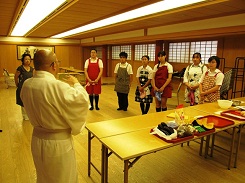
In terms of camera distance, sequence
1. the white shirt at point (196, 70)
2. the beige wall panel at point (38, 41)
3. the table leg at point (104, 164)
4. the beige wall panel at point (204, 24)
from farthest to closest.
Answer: the beige wall panel at point (38, 41)
the beige wall panel at point (204, 24)
the white shirt at point (196, 70)
the table leg at point (104, 164)

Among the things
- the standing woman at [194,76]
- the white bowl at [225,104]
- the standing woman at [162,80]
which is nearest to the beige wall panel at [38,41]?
the standing woman at [162,80]

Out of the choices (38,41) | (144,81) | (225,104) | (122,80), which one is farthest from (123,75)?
(38,41)

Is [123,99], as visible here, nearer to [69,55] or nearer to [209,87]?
[209,87]

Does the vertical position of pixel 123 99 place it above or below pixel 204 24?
below

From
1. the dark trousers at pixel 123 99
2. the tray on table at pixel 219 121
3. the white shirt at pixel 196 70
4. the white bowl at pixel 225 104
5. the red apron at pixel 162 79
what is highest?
the white shirt at pixel 196 70

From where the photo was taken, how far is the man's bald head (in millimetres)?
1313

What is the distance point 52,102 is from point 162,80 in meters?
2.63

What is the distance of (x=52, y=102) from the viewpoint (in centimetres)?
127

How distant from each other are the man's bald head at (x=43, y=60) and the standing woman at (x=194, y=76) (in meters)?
2.86

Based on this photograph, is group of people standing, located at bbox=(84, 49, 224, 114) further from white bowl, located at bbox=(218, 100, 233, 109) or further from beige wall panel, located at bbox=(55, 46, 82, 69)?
beige wall panel, located at bbox=(55, 46, 82, 69)

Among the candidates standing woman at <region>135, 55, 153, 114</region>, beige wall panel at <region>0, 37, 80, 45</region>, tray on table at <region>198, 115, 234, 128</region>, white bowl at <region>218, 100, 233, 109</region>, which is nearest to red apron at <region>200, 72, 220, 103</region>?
white bowl at <region>218, 100, 233, 109</region>

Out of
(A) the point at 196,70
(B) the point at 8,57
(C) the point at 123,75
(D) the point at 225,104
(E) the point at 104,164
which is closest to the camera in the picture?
(E) the point at 104,164

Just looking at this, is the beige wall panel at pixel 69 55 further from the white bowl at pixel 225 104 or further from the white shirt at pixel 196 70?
the white bowl at pixel 225 104

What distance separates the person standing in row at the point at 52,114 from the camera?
1277 mm
